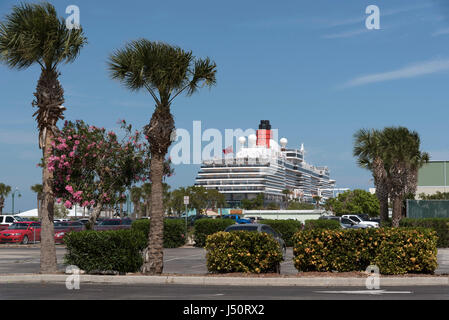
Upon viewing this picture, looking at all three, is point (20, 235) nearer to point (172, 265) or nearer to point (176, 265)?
point (172, 265)

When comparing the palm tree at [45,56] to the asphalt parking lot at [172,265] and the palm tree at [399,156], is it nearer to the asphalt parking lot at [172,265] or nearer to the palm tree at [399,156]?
the asphalt parking lot at [172,265]

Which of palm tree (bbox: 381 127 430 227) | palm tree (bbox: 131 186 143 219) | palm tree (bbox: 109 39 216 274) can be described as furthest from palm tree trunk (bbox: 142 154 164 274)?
palm tree (bbox: 131 186 143 219)

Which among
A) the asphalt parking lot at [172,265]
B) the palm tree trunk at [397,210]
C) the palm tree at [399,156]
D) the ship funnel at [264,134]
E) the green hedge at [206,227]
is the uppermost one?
the ship funnel at [264,134]

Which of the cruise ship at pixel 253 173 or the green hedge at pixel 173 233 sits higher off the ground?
the cruise ship at pixel 253 173

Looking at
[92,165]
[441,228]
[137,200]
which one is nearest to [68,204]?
[92,165]

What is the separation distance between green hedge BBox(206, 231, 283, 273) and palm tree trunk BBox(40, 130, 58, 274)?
15.0 feet

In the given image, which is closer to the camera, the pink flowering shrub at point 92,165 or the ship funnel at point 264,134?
the pink flowering shrub at point 92,165

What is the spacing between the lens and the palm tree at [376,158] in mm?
44938

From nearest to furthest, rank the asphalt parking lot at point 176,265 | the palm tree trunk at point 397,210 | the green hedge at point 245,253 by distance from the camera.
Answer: the green hedge at point 245,253
the asphalt parking lot at point 176,265
the palm tree trunk at point 397,210

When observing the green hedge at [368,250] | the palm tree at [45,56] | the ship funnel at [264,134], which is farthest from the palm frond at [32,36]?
the ship funnel at [264,134]

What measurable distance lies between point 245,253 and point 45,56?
25.1ft

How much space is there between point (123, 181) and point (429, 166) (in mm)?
45681

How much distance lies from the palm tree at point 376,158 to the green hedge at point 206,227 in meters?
17.1

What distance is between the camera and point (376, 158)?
1788 inches
